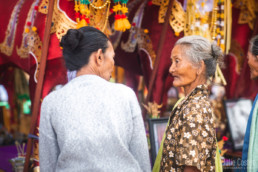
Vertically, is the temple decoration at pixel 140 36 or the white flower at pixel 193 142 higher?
the temple decoration at pixel 140 36

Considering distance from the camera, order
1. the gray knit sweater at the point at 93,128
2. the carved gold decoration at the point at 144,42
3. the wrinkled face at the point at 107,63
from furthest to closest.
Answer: the carved gold decoration at the point at 144,42, the wrinkled face at the point at 107,63, the gray knit sweater at the point at 93,128

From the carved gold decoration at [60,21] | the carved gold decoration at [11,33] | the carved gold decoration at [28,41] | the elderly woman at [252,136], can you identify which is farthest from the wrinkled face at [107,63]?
the carved gold decoration at [11,33]

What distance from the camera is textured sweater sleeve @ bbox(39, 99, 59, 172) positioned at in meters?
0.99

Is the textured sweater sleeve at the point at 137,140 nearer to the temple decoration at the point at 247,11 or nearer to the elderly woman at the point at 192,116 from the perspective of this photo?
the elderly woman at the point at 192,116

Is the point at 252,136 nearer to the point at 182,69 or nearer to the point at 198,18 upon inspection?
the point at 182,69

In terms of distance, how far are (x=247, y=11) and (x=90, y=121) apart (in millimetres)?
2728

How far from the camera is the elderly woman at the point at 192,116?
1.07m

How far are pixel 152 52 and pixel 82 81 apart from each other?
1.56 m

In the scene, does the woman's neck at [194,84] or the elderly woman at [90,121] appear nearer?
the elderly woman at [90,121]

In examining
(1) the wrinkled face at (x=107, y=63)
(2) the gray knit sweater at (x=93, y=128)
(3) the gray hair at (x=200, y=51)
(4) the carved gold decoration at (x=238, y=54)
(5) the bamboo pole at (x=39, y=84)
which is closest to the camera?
(2) the gray knit sweater at (x=93, y=128)

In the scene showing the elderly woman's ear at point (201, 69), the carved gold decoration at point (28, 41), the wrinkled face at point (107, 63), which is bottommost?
the elderly woman's ear at point (201, 69)

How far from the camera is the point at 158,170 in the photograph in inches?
52.7

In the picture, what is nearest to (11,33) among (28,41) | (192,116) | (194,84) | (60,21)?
(28,41)

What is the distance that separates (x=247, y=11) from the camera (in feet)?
10.1
